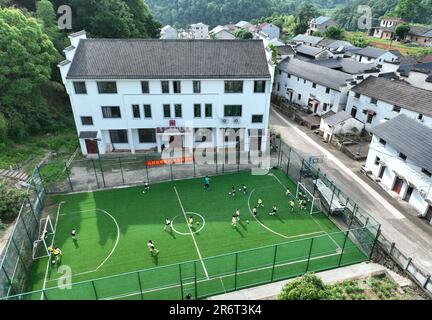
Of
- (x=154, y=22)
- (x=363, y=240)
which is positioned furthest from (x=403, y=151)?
(x=154, y=22)

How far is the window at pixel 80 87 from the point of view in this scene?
32.7m

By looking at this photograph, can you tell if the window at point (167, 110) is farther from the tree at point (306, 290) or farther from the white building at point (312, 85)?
the white building at point (312, 85)

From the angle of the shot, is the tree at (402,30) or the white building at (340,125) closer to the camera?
the white building at (340,125)

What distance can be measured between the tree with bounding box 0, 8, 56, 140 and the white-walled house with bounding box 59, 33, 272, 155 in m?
4.19

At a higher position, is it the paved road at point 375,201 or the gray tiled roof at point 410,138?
the gray tiled roof at point 410,138

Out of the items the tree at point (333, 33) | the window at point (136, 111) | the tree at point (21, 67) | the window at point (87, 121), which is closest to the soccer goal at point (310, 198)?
the window at point (136, 111)

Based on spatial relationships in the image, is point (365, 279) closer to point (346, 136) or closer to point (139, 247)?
point (139, 247)

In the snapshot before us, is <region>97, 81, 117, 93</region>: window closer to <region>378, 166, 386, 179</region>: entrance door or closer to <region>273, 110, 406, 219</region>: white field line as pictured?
<region>273, 110, 406, 219</region>: white field line

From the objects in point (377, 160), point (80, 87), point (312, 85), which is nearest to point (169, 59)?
point (80, 87)

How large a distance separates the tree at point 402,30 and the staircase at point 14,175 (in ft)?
370

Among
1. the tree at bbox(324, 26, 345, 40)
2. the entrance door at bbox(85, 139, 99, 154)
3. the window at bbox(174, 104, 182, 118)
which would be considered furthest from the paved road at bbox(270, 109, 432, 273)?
the tree at bbox(324, 26, 345, 40)

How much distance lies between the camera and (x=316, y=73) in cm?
4994

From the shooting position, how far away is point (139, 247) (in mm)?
23219

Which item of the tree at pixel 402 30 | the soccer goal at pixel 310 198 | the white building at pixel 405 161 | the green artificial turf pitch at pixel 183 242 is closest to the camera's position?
the green artificial turf pitch at pixel 183 242
